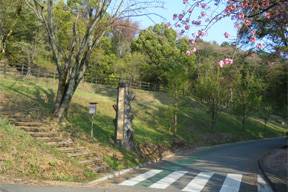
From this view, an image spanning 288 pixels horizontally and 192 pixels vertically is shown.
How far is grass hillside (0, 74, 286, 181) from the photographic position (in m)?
8.80

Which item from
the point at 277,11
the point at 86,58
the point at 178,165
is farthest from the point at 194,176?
the point at 86,58

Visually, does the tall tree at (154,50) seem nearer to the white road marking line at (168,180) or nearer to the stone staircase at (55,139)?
the stone staircase at (55,139)

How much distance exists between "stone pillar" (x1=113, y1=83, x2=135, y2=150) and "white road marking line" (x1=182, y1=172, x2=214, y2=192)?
4414 mm

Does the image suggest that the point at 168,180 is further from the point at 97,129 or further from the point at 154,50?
the point at 154,50

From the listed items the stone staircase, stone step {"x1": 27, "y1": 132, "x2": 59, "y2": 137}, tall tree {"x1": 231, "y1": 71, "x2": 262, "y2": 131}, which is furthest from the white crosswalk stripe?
tall tree {"x1": 231, "y1": 71, "x2": 262, "y2": 131}

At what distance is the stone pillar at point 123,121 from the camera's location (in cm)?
1362

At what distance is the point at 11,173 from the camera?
770cm

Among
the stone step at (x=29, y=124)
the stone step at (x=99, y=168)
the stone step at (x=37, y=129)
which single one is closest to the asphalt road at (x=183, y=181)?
the stone step at (x=99, y=168)

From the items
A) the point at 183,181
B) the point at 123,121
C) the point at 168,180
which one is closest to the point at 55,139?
the point at 123,121

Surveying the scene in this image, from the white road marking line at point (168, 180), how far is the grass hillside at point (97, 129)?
235 cm

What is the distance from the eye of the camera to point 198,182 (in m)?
9.52

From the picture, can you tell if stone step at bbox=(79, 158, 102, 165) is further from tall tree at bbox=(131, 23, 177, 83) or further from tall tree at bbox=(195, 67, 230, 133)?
tall tree at bbox=(131, 23, 177, 83)

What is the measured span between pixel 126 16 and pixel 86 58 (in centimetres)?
308

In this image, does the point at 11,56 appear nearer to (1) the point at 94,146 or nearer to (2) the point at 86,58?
(2) the point at 86,58
